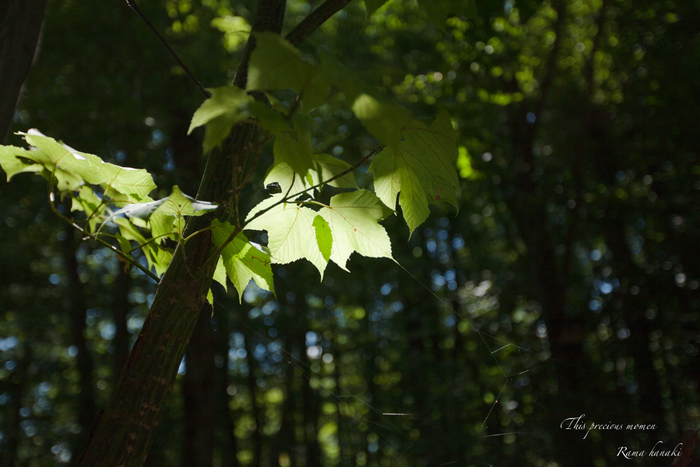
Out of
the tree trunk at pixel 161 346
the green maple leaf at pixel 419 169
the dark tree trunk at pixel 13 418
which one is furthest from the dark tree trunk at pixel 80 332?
the green maple leaf at pixel 419 169

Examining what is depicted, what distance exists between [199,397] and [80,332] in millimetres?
3400

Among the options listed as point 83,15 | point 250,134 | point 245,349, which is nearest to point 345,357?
point 245,349

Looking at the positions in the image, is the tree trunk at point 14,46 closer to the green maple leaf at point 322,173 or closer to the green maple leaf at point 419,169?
the green maple leaf at point 322,173

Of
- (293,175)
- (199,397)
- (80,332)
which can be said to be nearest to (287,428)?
(80,332)

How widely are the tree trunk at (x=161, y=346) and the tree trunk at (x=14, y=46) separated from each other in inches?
20.1

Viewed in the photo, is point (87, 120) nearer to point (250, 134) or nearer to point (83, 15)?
point (83, 15)

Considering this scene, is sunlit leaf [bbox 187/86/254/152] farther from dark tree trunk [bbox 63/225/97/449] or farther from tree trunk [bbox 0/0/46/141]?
dark tree trunk [bbox 63/225/97/449]

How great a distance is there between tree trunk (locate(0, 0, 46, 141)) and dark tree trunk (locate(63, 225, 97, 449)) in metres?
5.74

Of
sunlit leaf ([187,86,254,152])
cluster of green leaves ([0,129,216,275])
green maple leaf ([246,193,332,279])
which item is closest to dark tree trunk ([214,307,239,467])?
→ cluster of green leaves ([0,129,216,275])

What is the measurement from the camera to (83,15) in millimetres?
4105

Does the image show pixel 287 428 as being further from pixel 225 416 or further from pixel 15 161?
pixel 15 161

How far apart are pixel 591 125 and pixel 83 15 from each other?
18.7 ft

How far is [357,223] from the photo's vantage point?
0.58 m

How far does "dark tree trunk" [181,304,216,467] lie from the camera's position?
4516mm
